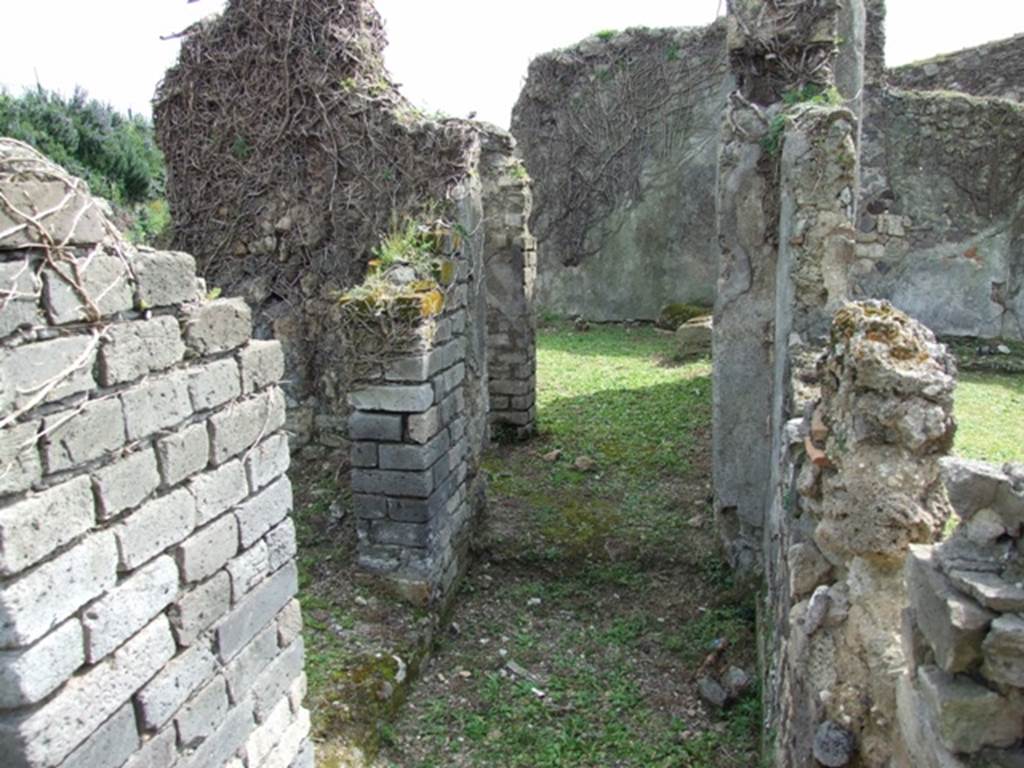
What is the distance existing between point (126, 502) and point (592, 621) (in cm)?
394

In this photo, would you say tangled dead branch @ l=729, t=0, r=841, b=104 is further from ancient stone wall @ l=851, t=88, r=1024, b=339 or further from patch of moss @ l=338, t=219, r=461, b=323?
ancient stone wall @ l=851, t=88, r=1024, b=339

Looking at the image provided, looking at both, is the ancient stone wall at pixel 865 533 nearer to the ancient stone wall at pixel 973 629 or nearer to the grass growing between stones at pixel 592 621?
the ancient stone wall at pixel 973 629

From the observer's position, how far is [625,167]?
48.2ft

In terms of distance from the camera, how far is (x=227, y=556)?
310 cm

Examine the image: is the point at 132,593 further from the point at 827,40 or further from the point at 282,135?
the point at 827,40

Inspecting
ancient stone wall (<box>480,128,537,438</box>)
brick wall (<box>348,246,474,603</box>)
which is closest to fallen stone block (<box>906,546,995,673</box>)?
brick wall (<box>348,246,474,603</box>)

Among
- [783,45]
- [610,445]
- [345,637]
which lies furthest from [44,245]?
[610,445]

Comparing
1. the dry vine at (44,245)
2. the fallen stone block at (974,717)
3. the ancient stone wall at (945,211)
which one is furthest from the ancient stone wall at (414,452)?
the ancient stone wall at (945,211)

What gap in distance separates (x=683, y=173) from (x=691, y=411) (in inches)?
248

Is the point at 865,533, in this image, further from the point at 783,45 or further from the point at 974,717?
the point at 783,45

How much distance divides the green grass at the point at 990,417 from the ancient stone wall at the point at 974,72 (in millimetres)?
5420

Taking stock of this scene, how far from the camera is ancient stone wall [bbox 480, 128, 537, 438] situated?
8430 millimetres

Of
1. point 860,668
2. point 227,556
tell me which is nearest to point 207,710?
point 227,556

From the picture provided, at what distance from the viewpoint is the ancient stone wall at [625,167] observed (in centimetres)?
1422
